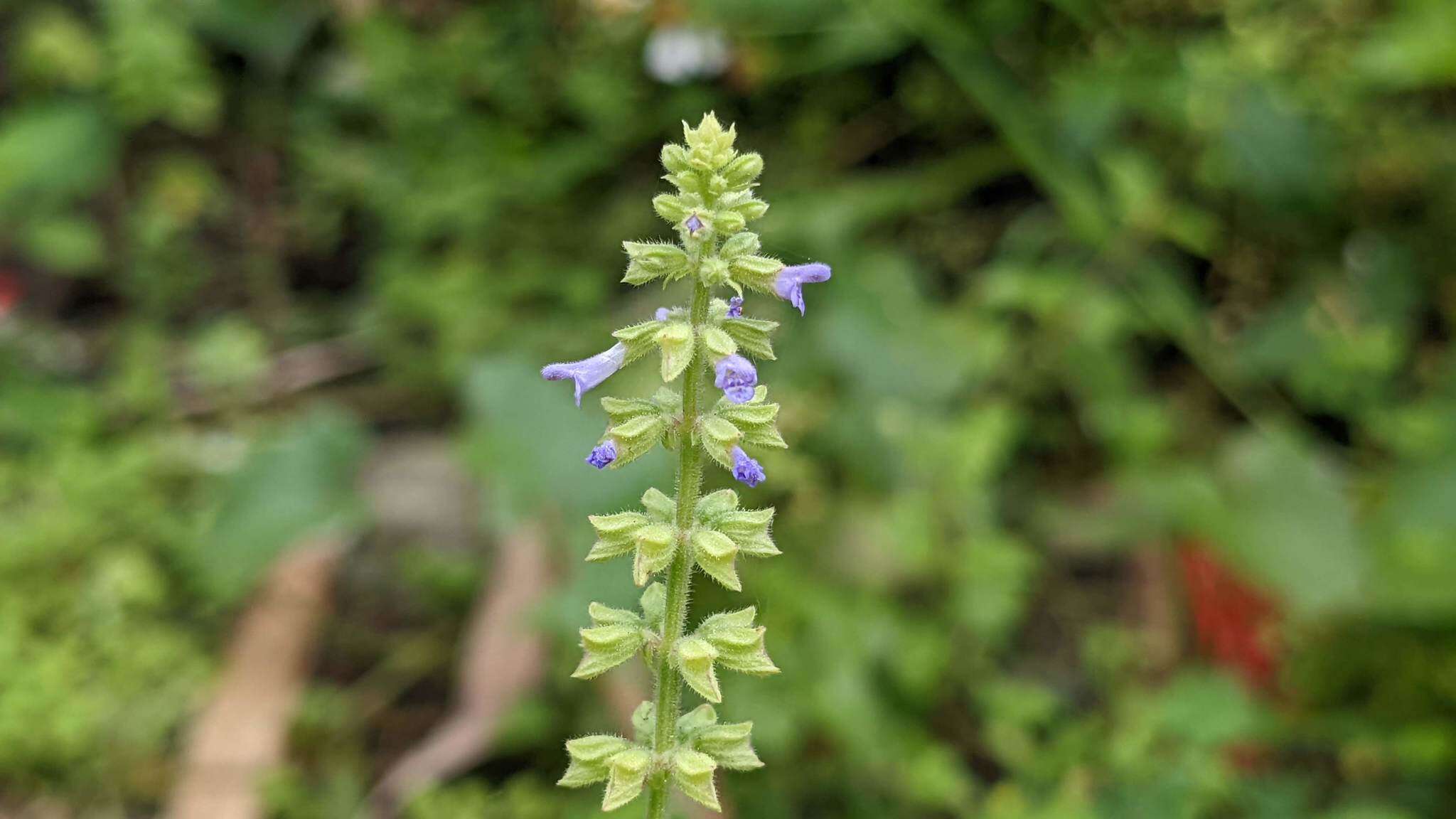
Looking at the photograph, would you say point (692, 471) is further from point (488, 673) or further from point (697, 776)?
point (488, 673)

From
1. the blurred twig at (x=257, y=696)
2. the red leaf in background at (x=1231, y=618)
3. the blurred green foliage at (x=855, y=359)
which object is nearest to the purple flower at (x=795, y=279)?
the blurred green foliage at (x=855, y=359)

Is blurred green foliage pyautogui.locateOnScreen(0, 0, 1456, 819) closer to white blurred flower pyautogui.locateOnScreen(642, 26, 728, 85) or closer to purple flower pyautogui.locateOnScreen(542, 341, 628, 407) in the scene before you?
white blurred flower pyautogui.locateOnScreen(642, 26, 728, 85)

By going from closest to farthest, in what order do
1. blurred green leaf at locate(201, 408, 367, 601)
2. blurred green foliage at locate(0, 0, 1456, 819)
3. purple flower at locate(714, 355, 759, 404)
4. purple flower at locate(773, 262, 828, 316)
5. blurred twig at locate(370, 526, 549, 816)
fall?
purple flower at locate(714, 355, 759, 404), purple flower at locate(773, 262, 828, 316), blurred twig at locate(370, 526, 549, 816), blurred green foliage at locate(0, 0, 1456, 819), blurred green leaf at locate(201, 408, 367, 601)

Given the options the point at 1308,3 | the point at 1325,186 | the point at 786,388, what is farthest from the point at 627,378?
the point at 1308,3

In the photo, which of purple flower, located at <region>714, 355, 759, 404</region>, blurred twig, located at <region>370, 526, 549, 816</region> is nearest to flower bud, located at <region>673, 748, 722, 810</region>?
purple flower, located at <region>714, 355, 759, 404</region>

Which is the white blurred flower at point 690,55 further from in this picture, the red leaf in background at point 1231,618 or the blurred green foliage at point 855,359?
the red leaf in background at point 1231,618

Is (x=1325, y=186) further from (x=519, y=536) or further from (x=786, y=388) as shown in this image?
(x=519, y=536)
